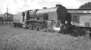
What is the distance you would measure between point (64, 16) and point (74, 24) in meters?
2.17

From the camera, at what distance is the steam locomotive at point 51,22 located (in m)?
17.2

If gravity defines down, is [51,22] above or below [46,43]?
above

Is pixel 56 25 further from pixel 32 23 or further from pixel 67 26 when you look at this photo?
pixel 32 23

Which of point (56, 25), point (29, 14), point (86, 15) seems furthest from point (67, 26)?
point (29, 14)

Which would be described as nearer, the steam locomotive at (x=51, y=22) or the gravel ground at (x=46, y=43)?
the gravel ground at (x=46, y=43)

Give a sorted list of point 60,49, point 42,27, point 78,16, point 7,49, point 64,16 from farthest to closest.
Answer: point 42,27, point 64,16, point 78,16, point 60,49, point 7,49

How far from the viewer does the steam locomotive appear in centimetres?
1716

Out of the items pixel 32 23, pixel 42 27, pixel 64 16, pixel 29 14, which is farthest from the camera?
pixel 29 14

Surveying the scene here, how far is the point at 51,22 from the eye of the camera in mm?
20156

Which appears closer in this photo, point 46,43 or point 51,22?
point 46,43

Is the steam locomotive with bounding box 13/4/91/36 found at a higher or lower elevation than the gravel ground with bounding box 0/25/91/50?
higher

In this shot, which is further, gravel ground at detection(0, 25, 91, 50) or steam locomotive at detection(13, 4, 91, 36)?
steam locomotive at detection(13, 4, 91, 36)

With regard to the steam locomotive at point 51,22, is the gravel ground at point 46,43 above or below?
below

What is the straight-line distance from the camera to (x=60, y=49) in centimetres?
928
